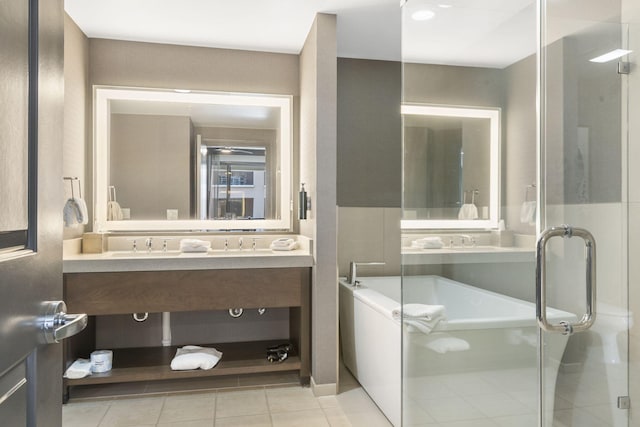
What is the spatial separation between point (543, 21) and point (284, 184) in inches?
87.7

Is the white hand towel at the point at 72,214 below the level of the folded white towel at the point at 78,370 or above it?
above

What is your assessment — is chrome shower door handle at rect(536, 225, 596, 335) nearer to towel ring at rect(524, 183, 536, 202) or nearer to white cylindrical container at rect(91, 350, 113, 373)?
towel ring at rect(524, 183, 536, 202)

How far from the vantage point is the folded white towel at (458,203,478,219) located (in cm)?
189

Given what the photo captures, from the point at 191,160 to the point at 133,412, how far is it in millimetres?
1768

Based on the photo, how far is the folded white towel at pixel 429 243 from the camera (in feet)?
6.81

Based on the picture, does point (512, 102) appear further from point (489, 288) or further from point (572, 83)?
point (489, 288)

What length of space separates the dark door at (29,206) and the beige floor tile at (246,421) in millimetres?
1745

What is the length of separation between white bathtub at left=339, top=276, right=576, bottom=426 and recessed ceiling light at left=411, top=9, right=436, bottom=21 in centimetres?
123

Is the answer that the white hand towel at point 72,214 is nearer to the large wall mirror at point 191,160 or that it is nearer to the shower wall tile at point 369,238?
the large wall mirror at point 191,160

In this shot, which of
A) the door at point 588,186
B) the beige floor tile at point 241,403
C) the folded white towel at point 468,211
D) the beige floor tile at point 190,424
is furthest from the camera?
the beige floor tile at point 241,403

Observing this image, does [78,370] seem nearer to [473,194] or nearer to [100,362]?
[100,362]

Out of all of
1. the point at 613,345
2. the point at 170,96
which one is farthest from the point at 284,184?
the point at 613,345

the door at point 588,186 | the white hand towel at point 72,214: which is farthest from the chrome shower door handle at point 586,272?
the white hand towel at point 72,214

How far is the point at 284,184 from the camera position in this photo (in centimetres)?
351
